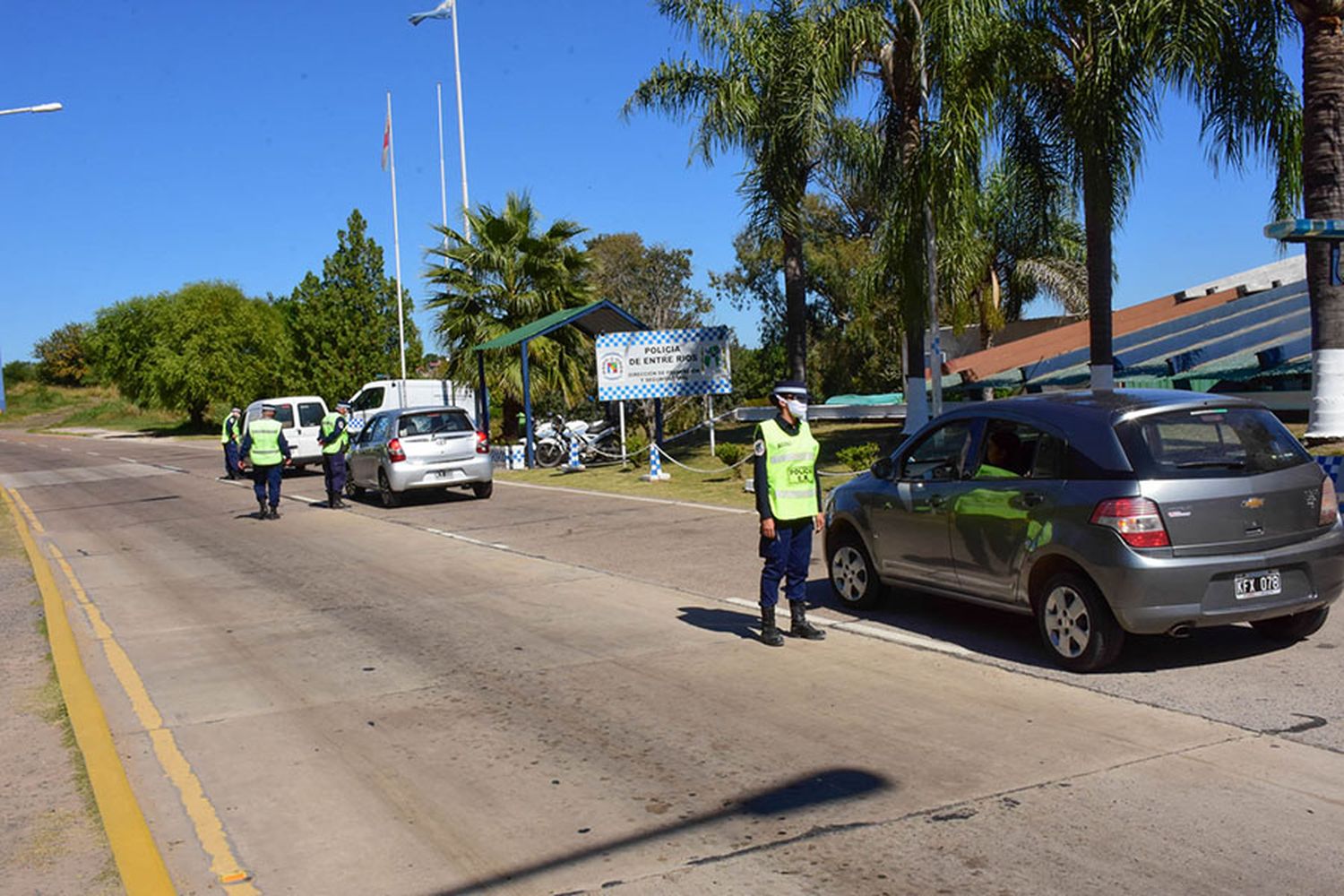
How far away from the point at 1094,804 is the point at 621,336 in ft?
68.9

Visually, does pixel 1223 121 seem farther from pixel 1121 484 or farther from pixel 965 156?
pixel 1121 484

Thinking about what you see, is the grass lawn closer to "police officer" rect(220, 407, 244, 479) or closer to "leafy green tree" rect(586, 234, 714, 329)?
"police officer" rect(220, 407, 244, 479)

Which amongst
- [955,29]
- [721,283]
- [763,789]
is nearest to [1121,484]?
[763,789]

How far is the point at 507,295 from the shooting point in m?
30.6

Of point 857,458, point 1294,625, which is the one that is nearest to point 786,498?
point 1294,625

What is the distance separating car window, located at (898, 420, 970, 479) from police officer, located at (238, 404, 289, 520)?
41.0 ft

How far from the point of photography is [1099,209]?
16188 millimetres

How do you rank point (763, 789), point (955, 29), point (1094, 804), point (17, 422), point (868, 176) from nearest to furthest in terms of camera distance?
point (1094, 804) → point (763, 789) → point (955, 29) → point (868, 176) → point (17, 422)

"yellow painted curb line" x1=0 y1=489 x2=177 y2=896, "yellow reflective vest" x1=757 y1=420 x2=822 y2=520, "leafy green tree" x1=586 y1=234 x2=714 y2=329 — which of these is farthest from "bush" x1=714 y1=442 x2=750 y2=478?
"leafy green tree" x1=586 y1=234 x2=714 y2=329

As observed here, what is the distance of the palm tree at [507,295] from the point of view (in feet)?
97.6

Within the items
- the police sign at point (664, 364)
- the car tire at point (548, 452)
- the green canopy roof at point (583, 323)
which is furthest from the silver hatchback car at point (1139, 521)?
the car tire at point (548, 452)

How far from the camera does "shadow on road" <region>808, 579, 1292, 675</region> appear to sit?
7.55 metres

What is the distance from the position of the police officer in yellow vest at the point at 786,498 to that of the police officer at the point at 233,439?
2276cm

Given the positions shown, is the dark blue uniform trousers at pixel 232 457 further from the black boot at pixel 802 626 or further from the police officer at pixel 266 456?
the black boot at pixel 802 626
